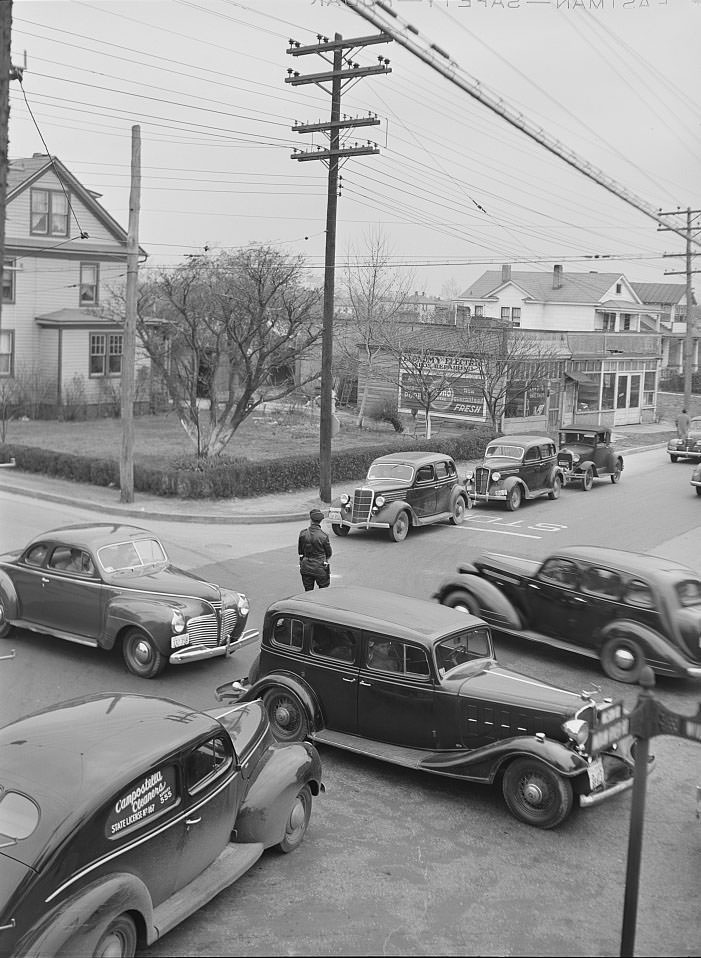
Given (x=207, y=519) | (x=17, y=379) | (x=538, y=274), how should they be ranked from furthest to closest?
(x=538, y=274), (x=17, y=379), (x=207, y=519)

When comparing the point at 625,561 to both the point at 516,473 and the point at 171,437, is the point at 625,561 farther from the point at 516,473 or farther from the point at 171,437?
the point at 171,437

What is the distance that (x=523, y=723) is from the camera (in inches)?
338

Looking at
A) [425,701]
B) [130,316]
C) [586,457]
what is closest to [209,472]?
[130,316]

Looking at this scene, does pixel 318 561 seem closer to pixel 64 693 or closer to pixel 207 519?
pixel 64 693

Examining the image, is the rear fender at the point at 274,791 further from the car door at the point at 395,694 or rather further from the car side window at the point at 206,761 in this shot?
the car door at the point at 395,694

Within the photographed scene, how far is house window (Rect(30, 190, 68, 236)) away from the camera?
38.6 meters

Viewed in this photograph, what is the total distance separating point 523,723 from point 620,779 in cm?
96

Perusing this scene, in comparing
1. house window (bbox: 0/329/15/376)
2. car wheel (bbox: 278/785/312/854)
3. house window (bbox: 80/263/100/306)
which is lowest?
car wheel (bbox: 278/785/312/854)

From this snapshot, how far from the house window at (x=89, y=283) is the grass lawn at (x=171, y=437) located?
5.49 metres

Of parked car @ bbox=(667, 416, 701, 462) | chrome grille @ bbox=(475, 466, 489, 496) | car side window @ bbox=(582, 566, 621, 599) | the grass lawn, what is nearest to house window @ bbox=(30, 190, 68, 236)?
the grass lawn

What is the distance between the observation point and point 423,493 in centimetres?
2125

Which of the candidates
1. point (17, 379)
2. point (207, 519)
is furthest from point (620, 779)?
point (17, 379)

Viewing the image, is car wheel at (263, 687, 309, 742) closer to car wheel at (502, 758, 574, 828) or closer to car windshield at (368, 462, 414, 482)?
car wheel at (502, 758, 574, 828)

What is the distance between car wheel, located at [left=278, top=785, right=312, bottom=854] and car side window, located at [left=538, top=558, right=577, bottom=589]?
243 inches
